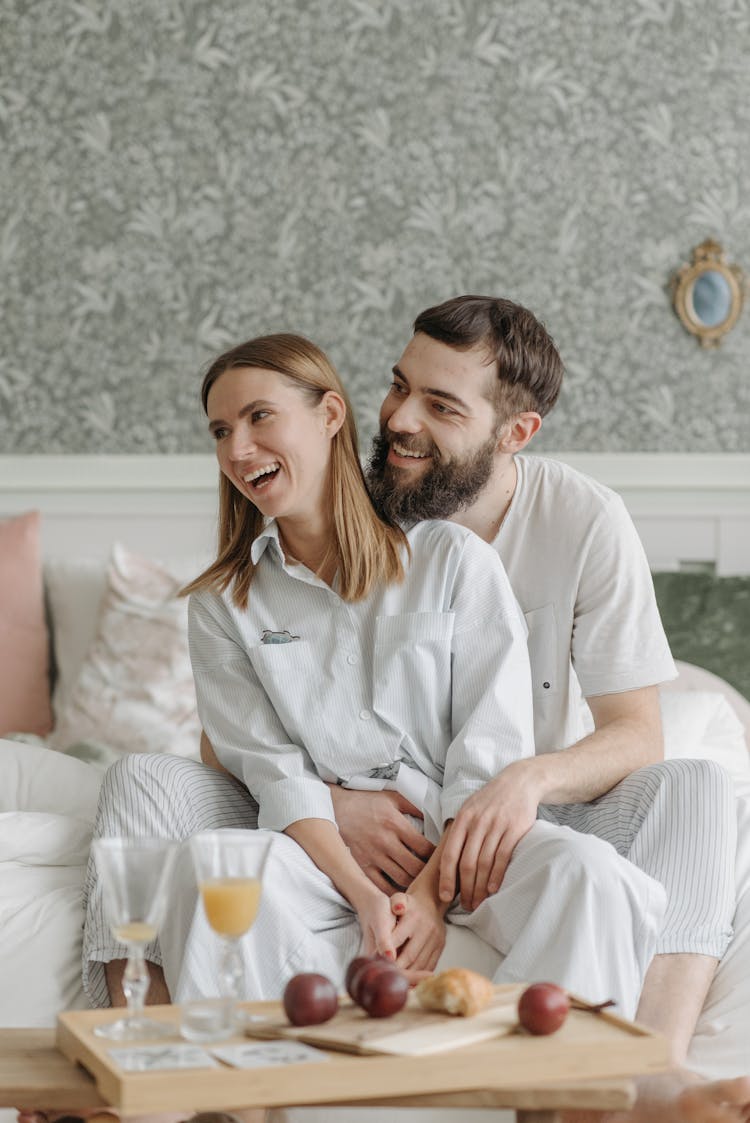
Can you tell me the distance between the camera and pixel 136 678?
9.36ft

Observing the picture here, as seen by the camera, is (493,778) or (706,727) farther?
(706,727)

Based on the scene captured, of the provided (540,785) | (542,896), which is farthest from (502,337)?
(542,896)

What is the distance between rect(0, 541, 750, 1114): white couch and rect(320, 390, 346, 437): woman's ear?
0.66m

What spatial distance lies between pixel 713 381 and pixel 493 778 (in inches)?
73.8

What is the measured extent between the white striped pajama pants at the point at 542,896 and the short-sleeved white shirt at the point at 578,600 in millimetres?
202

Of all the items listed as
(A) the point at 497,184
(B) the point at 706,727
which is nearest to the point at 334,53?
(A) the point at 497,184

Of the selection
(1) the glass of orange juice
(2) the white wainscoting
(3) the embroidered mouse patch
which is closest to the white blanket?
(3) the embroidered mouse patch

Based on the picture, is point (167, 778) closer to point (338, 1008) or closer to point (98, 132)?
point (338, 1008)

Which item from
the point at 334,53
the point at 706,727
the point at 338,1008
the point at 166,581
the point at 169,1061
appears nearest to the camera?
the point at 169,1061

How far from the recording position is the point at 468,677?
74.3 inches

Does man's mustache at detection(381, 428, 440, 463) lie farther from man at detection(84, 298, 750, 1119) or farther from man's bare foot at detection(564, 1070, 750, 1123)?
man's bare foot at detection(564, 1070, 750, 1123)

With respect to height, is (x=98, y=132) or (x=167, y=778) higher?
(x=98, y=132)

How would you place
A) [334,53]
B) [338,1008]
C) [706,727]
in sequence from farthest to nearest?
[334,53]
[706,727]
[338,1008]

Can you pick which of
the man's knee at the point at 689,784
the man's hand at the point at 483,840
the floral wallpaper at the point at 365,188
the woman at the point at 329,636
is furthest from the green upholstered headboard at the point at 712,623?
the man's hand at the point at 483,840
